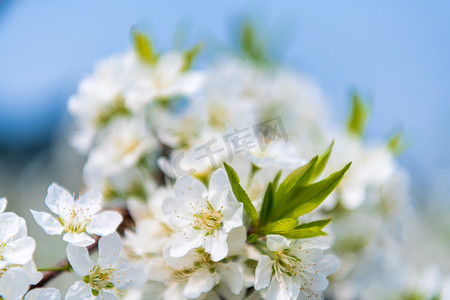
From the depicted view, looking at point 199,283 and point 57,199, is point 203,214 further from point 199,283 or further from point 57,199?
point 57,199

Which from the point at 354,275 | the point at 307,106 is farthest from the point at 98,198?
the point at 307,106

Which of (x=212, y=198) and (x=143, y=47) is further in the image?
(x=143, y=47)

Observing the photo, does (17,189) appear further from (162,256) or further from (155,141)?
(162,256)

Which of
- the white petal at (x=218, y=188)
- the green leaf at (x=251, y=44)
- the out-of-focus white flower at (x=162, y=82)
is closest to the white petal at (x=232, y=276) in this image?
the white petal at (x=218, y=188)

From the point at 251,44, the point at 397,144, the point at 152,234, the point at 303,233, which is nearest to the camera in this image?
the point at 303,233

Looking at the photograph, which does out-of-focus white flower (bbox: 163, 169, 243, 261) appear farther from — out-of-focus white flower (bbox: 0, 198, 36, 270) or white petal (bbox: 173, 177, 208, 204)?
out-of-focus white flower (bbox: 0, 198, 36, 270)

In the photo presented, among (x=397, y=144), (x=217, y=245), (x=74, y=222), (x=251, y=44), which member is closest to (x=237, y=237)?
(x=217, y=245)

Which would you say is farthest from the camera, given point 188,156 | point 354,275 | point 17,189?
point 17,189

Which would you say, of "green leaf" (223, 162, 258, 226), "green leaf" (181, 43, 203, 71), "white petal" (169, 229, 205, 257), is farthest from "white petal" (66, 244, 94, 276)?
"green leaf" (181, 43, 203, 71)
